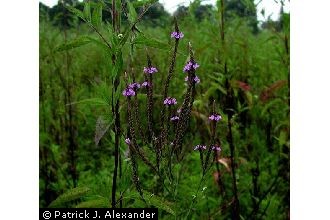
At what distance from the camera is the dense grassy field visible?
1.36m

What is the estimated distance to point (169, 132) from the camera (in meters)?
2.07

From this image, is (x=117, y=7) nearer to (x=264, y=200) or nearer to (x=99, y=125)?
(x=99, y=125)

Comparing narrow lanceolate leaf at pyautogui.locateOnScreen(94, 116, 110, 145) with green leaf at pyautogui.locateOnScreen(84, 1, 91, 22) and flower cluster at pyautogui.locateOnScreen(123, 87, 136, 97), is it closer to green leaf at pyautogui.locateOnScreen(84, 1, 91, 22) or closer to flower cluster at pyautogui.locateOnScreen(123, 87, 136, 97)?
flower cluster at pyautogui.locateOnScreen(123, 87, 136, 97)

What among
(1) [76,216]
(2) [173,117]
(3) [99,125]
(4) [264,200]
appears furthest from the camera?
(4) [264,200]

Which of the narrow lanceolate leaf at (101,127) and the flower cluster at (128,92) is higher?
the flower cluster at (128,92)

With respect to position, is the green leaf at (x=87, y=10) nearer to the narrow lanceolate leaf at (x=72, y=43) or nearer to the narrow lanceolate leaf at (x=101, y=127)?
the narrow lanceolate leaf at (x=72, y=43)

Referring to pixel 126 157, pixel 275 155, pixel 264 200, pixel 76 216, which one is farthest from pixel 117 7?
pixel 275 155

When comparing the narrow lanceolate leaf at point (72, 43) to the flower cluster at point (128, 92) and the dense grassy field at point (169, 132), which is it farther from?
the flower cluster at point (128, 92)

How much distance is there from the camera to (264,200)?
7.54ft

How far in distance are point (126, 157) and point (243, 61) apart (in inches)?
77.2

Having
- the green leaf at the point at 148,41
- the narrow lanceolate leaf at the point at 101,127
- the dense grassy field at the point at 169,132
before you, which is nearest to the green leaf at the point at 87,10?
the dense grassy field at the point at 169,132

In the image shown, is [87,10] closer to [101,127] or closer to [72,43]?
[72,43]

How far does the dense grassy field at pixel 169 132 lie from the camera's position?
136 centimetres

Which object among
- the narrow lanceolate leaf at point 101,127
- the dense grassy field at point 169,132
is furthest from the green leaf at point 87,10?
the narrow lanceolate leaf at point 101,127
